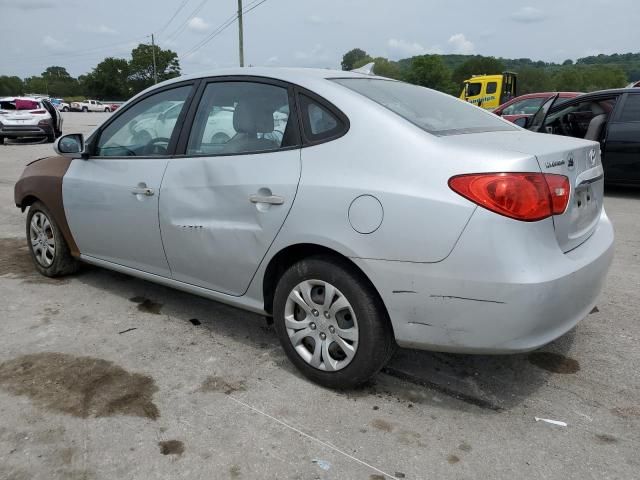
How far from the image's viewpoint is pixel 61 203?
4.27 m

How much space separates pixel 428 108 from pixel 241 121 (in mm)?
1053

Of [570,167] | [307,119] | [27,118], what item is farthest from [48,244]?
[27,118]

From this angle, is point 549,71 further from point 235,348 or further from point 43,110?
point 235,348

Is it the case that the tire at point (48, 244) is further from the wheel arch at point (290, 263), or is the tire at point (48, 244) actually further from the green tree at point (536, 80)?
the green tree at point (536, 80)

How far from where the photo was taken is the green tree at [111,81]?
342ft

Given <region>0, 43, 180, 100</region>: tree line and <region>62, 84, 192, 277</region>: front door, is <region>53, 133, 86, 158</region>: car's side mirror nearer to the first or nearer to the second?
<region>62, 84, 192, 277</region>: front door

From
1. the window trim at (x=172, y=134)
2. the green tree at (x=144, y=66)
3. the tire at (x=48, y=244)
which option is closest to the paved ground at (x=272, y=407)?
the tire at (x=48, y=244)

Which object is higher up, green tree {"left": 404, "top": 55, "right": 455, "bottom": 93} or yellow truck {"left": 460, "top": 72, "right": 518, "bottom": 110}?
green tree {"left": 404, "top": 55, "right": 455, "bottom": 93}

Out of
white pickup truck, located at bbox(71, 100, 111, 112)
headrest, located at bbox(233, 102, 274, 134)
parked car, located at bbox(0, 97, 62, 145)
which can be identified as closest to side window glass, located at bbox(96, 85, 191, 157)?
headrest, located at bbox(233, 102, 274, 134)

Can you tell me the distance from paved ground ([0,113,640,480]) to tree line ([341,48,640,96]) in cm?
7148

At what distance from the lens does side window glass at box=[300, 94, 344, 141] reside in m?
2.78

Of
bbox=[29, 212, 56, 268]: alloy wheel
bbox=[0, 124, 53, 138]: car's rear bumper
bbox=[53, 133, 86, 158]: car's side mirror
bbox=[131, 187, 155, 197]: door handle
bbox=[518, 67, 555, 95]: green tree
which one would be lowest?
bbox=[0, 124, 53, 138]: car's rear bumper

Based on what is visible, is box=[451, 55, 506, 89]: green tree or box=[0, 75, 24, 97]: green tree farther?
box=[0, 75, 24, 97]: green tree

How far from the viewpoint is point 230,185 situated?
3.04 metres
